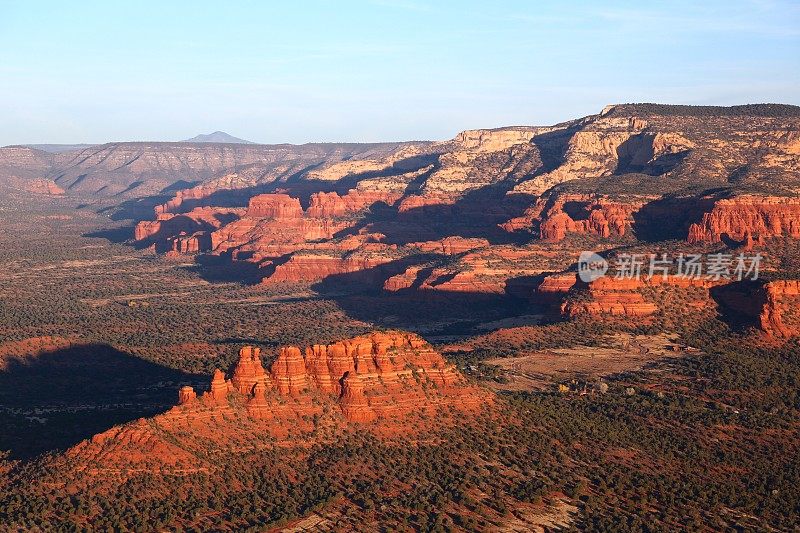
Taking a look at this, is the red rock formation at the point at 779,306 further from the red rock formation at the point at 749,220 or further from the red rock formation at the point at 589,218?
the red rock formation at the point at 589,218

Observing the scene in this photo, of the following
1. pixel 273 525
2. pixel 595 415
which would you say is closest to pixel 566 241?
pixel 595 415

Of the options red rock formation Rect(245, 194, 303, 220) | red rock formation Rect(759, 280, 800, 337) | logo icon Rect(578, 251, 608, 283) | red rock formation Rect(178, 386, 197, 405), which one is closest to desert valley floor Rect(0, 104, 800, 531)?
red rock formation Rect(178, 386, 197, 405)

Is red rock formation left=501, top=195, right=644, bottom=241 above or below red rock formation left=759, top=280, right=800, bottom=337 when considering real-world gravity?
above

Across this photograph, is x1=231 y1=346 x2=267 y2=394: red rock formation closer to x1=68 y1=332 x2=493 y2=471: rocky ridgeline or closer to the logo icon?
x1=68 y1=332 x2=493 y2=471: rocky ridgeline

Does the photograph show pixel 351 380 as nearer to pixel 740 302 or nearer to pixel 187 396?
pixel 187 396

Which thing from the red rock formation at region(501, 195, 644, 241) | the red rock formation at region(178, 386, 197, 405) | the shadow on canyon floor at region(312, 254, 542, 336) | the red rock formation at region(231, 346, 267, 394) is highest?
the red rock formation at region(501, 195, 644, 241)

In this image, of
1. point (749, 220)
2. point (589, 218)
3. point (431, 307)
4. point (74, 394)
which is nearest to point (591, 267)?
point (431, 307)
